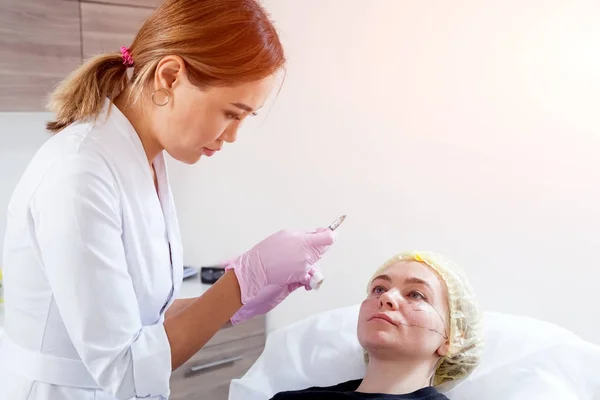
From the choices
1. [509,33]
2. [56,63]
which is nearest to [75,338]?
[56,63]

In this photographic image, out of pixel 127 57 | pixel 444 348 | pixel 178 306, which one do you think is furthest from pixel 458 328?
pixel 127 57

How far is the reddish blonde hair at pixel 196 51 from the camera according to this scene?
4.58ft

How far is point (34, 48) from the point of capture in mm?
2328

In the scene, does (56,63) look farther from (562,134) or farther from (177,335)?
(562,134)

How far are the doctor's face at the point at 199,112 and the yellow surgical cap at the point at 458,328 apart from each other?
0.60 metres

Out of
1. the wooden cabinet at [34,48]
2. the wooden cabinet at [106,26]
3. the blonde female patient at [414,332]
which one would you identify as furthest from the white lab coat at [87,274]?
the wooden cabinet at [106,26]

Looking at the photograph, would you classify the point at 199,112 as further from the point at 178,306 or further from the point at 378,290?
the point at 378,290

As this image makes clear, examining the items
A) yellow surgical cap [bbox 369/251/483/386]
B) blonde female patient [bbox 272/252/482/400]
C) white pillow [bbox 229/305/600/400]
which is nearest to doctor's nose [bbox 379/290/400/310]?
blonde female patient [bbox 272/252/482/400]

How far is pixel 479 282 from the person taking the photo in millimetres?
2352

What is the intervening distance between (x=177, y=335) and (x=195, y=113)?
0.39 m

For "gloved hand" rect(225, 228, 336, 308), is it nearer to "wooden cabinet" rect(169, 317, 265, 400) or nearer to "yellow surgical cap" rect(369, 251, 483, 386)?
"yellow surgical cap" rect(369, 251, 483, 386)

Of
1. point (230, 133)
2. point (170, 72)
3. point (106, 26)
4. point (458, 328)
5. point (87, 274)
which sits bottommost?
point (458, 328)

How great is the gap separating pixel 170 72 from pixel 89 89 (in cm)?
18

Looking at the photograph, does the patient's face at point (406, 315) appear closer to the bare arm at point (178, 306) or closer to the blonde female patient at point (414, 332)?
the blonde female patient at point (414, 332)
